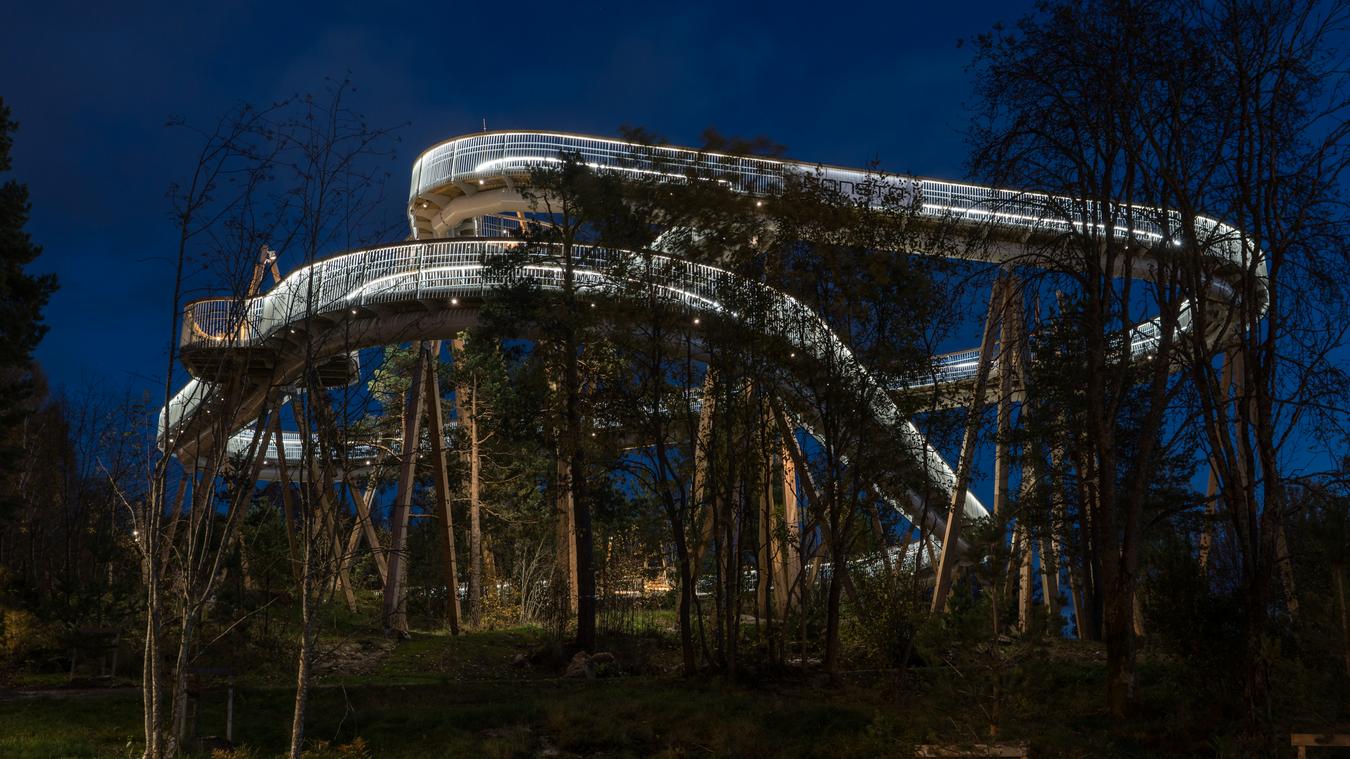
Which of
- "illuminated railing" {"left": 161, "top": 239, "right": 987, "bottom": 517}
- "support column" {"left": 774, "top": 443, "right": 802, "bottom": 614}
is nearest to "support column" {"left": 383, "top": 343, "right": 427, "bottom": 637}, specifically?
"illuminated railing" {"left": 161, "top": 239, "right": 987, "bottom": 517}

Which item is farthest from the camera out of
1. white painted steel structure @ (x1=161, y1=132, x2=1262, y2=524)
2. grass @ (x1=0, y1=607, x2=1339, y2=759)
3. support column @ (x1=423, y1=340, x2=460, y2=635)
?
support column @ (x1=423, y1=340, x2=460, y2=635)

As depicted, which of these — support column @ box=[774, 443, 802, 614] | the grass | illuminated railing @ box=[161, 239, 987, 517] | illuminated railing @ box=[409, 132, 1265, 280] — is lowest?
the grass

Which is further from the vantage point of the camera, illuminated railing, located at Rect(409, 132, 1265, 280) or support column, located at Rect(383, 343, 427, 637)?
support column, located at Rect(383, 343, 427, 637)

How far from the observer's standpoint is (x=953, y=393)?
1464cm

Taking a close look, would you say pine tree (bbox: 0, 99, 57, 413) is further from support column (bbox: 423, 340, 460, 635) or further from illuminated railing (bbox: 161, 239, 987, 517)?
support column (bbox: 423, 340, 460, 635)

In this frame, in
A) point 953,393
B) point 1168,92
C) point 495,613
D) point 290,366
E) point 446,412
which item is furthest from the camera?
point 446,412

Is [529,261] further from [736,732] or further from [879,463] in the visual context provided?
[736,732]

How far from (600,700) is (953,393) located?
624 cm

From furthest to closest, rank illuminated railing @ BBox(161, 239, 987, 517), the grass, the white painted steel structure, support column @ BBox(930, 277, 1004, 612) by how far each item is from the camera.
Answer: support column @ BBox(930, 277, 1004, 612), the white painted steel structure, illuminated railing @ BBox(161, 239, 987, 517), the grass

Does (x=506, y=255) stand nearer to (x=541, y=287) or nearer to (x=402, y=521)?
(x=541, y=287)

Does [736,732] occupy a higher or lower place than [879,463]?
lower

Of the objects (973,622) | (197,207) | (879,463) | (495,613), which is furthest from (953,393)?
(495,613)

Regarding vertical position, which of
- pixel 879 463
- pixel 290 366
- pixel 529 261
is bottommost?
pixel 879 463

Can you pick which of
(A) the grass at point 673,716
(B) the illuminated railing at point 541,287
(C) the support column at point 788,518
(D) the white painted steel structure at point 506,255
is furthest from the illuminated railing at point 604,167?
(A) the grass at point 673,716
